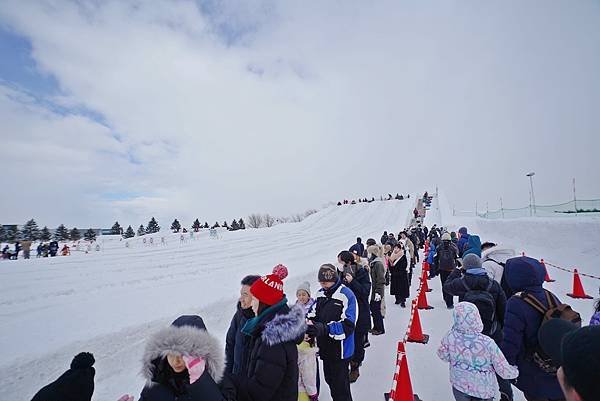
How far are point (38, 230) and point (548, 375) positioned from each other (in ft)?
195

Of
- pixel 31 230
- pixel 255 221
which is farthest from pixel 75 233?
pixel 255 221

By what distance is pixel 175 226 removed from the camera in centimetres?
4972

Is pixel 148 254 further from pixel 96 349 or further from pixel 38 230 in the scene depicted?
pixel 38 230

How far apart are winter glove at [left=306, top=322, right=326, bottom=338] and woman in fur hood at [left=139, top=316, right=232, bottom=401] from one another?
166cm

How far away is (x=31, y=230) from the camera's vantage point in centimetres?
4369

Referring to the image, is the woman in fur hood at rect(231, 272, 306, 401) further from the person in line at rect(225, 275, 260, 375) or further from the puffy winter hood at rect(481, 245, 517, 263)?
the puffy winter hood at rect(481, 245, 517, 263)

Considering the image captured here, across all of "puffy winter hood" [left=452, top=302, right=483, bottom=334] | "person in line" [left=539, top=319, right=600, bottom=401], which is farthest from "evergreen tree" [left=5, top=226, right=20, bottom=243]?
"person in line" [left=539, top=319, right=600, bottom=401]

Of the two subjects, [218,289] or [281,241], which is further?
[281,241]

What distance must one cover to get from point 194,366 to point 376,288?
20.1 feet

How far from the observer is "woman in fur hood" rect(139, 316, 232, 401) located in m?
1.62

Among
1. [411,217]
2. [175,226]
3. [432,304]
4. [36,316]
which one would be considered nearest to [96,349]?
[36,316]

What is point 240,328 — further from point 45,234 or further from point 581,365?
point 45,234

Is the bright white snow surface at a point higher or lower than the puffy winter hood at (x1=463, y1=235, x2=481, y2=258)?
lower

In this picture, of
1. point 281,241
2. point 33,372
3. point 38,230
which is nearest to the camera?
point 33,372
